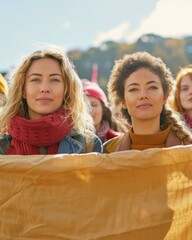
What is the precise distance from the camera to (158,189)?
6.20 feet

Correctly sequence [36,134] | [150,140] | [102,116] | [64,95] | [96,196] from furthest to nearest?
[102,116] < [64,95] < [150,140] < [36,134] < [96,196]

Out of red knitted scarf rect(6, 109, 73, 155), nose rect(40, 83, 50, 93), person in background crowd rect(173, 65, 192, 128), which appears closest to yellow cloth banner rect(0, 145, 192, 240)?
red knitted scarf rect(6, 109, 73, 155)

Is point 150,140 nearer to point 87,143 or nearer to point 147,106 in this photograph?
point 147,106

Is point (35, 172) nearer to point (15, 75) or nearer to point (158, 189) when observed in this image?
point (158, 189)

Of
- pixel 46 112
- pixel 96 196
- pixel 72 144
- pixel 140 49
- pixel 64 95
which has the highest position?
pixel 140 49

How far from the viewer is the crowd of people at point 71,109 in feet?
8.08

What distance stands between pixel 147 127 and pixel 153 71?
317mm

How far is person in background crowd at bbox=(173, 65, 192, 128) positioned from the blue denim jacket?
3.61 feet

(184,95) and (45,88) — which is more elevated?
(184,95)

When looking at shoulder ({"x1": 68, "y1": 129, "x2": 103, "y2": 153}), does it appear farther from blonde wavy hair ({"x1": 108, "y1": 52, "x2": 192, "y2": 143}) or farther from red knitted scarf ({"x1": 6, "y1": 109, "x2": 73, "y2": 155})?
blonde wavy hair ({"x1": 108, "y1": 52, "x2": 192, "y2": 143})

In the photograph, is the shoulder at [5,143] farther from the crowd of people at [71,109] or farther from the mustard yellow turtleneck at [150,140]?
the mustard yellow turtleneck at [150,140]

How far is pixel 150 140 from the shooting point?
8.38 feet

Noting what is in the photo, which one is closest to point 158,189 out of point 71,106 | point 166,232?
point 166,232

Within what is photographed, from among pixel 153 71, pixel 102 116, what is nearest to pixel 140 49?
pixel 102 116
